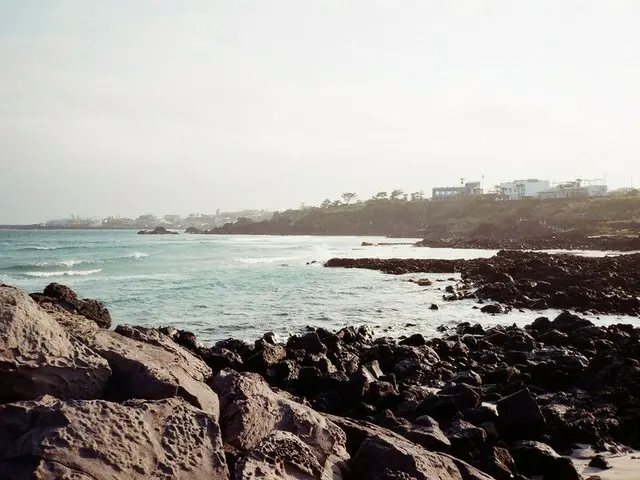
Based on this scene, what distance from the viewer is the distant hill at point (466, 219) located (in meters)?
76.6

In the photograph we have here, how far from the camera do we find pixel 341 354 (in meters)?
12.7

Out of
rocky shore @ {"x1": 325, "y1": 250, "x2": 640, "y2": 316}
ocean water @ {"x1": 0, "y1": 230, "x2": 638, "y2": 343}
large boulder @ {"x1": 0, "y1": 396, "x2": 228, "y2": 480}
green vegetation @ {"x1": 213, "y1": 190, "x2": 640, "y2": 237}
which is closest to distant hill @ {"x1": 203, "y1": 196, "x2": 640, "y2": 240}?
green vegetation @ {"x1": 213, "y1": 190, "x2": 640, "y2": 237}

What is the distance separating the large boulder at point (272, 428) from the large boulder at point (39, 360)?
1.22m

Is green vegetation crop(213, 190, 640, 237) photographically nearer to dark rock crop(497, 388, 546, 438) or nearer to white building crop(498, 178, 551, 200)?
white building crop(498, 178, 551, 200)

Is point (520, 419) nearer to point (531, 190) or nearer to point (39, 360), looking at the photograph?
point (39, 360)

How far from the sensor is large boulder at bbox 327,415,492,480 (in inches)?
195

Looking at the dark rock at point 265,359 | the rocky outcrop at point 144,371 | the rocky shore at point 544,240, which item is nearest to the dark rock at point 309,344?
the dark rock at point 265,359

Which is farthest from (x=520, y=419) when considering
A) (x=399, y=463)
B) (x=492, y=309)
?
(x=492, y=309)

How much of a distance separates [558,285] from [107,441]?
25.2 m

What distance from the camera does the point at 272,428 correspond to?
17.8ft

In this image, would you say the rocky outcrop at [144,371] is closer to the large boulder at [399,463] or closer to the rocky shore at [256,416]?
the rocky shore at [256,416]

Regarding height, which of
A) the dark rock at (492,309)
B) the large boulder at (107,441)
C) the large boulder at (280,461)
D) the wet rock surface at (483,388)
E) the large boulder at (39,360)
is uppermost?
the large boulder at (39,360)

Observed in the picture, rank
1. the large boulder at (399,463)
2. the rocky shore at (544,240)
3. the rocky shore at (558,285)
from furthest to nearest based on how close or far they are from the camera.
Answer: the rocky shore at (544,240) < the rocky shore at (558,285) < the large boulder at (399,463)

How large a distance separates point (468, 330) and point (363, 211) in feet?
416
